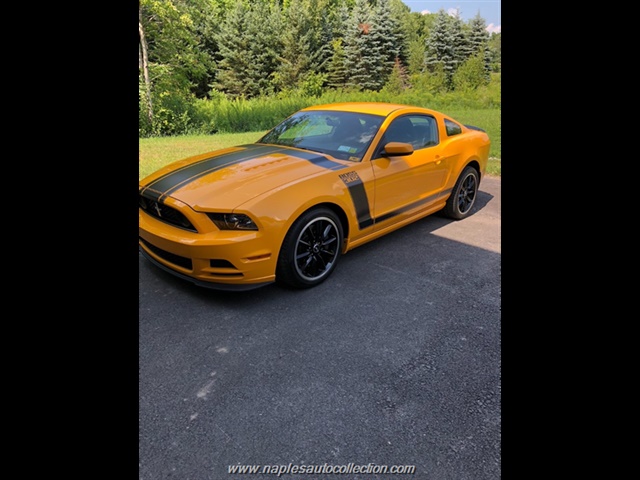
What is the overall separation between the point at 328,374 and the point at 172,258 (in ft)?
5.14

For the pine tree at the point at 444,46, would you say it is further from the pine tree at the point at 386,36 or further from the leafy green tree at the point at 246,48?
the leafy green tree at the point at 246,48

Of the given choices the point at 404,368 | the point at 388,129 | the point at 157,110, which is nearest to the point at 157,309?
the point at 404,368

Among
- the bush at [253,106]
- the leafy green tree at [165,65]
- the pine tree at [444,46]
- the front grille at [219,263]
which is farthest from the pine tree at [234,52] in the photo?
the front grille at [219,263]

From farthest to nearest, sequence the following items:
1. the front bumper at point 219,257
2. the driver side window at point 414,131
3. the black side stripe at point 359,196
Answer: the driver side window at point 414,131 < the black side stripe at point 359,196 < the front bumper at point 219,257

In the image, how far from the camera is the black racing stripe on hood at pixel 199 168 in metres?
3.40

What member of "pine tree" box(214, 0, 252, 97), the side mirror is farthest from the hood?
"pine tree" box(214, 0, 252, 97)

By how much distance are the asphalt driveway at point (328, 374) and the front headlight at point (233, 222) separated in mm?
637

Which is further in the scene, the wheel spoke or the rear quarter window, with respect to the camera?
the rear quarter window

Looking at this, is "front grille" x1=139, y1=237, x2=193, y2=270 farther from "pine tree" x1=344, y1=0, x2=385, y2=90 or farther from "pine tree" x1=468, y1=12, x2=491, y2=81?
"pine tree" x1=468, y1=12, x2=491, y2=81

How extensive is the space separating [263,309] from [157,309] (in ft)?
2.62

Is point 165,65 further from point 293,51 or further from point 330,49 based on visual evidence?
point 330,49

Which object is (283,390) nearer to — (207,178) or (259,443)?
(259,443)

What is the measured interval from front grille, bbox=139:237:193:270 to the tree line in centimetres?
1935

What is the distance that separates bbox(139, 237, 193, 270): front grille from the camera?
305cm
